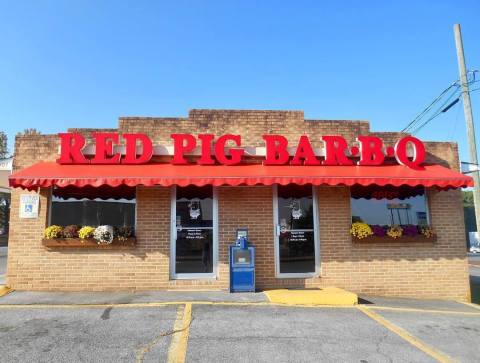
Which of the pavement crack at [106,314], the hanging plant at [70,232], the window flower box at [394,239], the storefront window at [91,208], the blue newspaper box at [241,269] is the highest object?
the storefront window at [91,208]

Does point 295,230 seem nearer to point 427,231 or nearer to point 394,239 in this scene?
point 394,239

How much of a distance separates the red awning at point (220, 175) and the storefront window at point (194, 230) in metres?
0.82

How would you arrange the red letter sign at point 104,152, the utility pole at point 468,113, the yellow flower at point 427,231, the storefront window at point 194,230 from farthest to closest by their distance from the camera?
1. the utility pole at point 468,113
2. the yellow flower at point 427,231
3. the storefront window at point 194,230
4. the red letter sign at point 104,152

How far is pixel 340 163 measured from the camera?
9.52m

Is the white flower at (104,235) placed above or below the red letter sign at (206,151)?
below

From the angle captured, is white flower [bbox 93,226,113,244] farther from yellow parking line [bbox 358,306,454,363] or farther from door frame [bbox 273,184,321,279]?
yellow parking line [bbox 358,306,454,363]

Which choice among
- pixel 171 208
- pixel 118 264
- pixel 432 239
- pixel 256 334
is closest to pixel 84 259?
pixel 118 264

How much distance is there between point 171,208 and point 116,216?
1.37 m

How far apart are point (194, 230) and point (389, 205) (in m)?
5.23

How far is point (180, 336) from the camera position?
19.1 feet

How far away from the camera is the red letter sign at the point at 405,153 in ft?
31.6

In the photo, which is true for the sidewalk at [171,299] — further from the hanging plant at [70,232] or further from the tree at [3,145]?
the tree at [3,145]

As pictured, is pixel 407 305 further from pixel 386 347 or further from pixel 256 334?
pixel 256 334

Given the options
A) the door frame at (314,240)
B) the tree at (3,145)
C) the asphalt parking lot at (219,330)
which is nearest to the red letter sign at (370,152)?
the door frame at (314,240)
